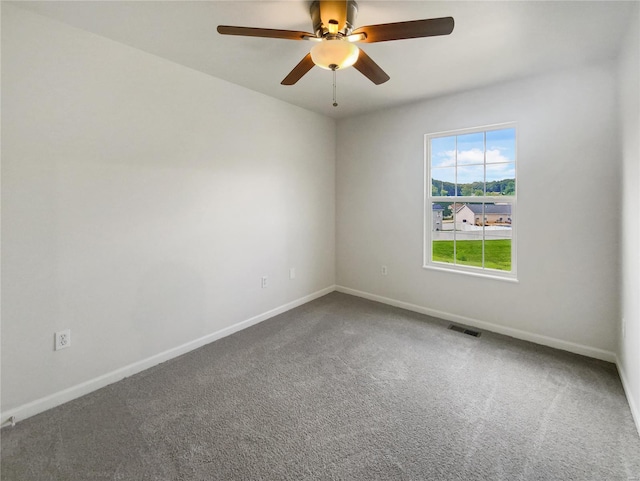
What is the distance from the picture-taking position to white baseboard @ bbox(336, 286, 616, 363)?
2.51 metres

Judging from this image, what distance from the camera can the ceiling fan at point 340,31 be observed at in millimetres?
1528

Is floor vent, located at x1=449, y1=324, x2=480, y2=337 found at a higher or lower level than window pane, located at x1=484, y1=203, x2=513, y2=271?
lower

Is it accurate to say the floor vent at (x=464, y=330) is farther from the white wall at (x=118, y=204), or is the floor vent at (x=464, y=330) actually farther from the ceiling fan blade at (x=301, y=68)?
the ceiling fan blade at (x=301, y=68)

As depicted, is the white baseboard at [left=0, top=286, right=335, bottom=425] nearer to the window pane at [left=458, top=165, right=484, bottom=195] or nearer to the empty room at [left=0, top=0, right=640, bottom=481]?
the empty room at [left=0, top=0, right=640, bottom=481]

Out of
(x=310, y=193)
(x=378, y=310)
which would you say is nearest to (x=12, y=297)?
(x=310, y=193)

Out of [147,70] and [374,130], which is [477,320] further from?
[147,70]

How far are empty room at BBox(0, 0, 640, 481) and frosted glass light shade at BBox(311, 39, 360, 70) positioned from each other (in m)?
0.01

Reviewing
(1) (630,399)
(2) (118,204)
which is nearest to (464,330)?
(1) (630,399)

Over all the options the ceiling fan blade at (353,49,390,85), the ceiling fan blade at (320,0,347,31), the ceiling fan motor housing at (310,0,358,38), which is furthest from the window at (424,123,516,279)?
the ceiling fan blade at (320,0,347,31)

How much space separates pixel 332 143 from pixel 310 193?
0.87 meters

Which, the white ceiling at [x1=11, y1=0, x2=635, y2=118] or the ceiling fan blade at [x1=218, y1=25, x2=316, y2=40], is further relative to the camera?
the white ceiling at [x1=11, y1=0, x2=635, y2=118]

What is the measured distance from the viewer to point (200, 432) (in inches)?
67.7

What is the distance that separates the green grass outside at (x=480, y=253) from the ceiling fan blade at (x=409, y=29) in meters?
2.25

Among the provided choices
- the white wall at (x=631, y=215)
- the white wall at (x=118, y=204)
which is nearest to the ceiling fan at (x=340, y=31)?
the white wall at (x=118, y=204)
